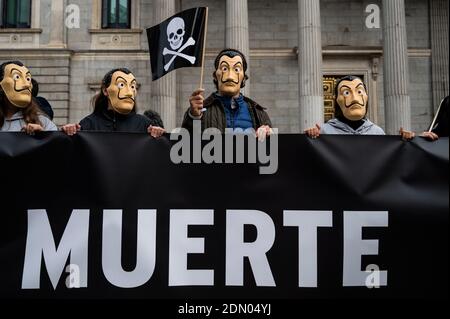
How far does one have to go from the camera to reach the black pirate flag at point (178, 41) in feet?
17.3

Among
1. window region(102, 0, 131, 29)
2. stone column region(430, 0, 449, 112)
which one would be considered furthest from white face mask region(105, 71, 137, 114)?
stone column region(430, 0, 449, 112)

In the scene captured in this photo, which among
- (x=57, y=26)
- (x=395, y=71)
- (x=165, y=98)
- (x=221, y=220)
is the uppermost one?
(x=57, y=26)

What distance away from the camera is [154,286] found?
4141 millimetres

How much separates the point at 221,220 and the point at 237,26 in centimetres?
2163

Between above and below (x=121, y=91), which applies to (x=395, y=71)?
above

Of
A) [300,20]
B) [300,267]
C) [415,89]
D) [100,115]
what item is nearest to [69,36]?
[300,20]

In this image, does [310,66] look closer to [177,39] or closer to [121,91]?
[177,39]

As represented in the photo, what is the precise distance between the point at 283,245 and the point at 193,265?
0.60 metres

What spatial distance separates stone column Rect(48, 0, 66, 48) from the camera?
28.1 meters

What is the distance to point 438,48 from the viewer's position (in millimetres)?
28969

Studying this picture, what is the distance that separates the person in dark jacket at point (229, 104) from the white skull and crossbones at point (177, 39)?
0.26 meters

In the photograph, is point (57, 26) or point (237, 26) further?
point (57, 26)

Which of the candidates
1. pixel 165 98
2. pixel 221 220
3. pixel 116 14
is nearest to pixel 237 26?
pixel 165 98
